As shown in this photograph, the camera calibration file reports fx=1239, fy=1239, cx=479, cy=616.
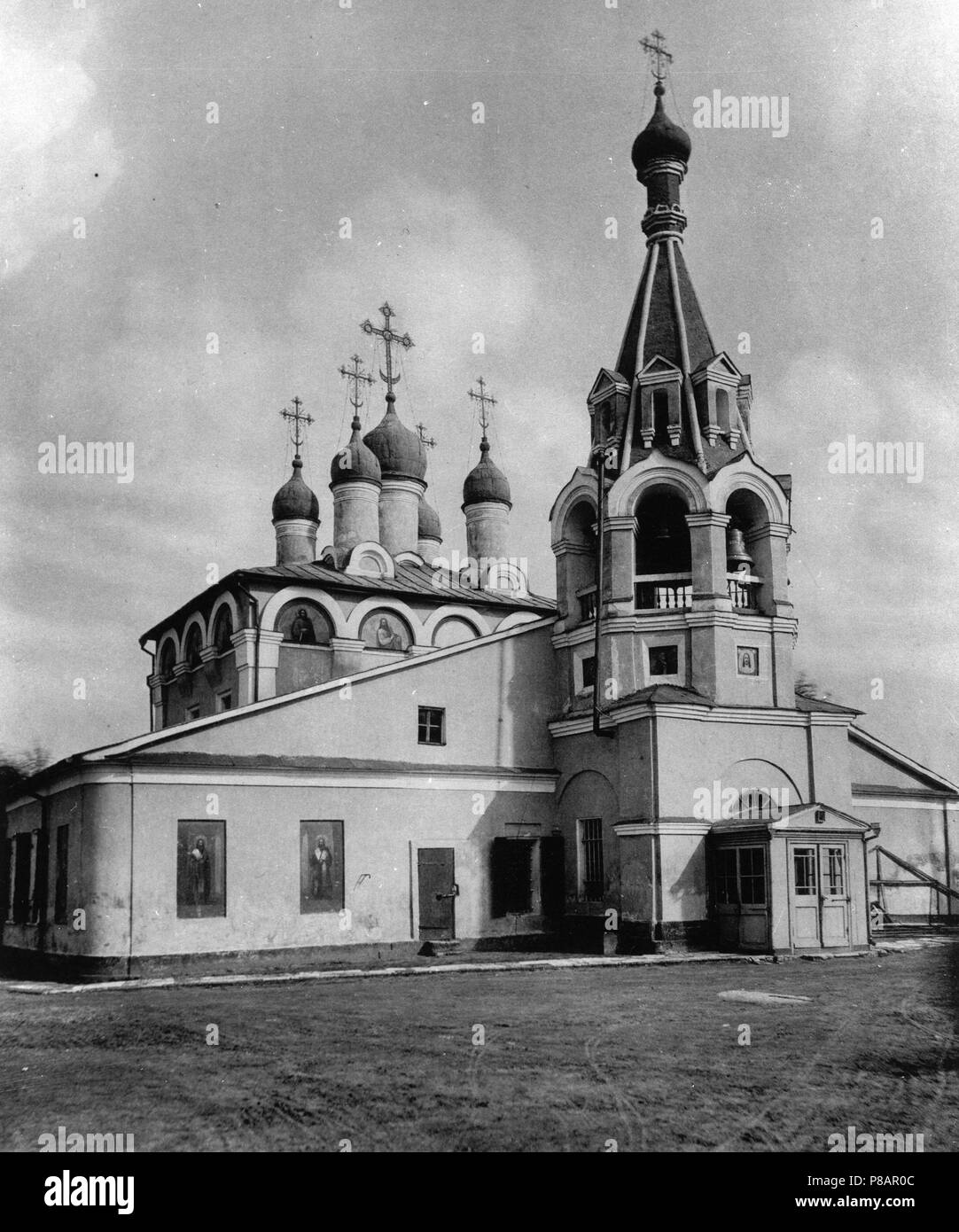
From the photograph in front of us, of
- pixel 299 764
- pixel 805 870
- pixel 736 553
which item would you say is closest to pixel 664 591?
pixel 736 553

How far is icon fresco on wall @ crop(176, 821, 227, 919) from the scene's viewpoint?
18.8 meters

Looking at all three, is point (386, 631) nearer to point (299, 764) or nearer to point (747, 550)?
point (299, 764)

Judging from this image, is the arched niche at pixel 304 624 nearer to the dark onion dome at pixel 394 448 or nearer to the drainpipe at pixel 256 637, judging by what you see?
the drainpipe at pixel 256 637

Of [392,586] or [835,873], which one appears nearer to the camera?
[835,873]

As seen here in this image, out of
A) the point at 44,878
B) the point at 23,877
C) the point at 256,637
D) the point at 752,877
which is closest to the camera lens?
the point at 752,877

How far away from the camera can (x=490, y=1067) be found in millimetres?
9836

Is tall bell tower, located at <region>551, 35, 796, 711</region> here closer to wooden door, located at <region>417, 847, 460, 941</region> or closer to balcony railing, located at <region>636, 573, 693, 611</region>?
balcony railing, located at <region>636, 573, 693, 611</region>

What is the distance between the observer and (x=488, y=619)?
2952 centimetres

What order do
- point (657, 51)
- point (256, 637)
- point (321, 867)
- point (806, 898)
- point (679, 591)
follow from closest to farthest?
point (657, 51), point (806, 898), point (321, 867), point (679, 591), point (256, 637)

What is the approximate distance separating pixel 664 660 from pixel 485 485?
13390 millimetres

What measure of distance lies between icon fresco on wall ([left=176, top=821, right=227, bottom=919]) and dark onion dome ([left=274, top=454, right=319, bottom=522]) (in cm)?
1561

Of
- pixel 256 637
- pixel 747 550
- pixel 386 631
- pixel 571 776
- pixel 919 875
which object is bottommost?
pixel 919 875

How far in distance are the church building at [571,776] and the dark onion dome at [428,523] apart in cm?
1076
